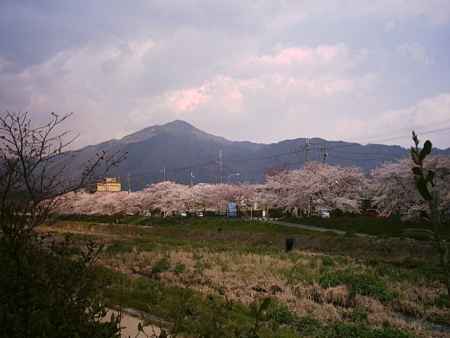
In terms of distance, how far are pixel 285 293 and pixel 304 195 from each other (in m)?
37.8

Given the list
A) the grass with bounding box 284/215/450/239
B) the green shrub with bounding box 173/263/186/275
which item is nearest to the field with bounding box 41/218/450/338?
the green shrub with bounding box 173/263/186/275

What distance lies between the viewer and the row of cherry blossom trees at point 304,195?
3503cm

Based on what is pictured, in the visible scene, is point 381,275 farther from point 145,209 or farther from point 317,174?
point 145,209

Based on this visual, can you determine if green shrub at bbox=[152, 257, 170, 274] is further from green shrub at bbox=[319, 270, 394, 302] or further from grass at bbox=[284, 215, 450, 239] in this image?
grass at bbox=[284, 215, 450, 239]

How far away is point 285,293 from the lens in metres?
12.6

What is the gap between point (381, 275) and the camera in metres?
16.4

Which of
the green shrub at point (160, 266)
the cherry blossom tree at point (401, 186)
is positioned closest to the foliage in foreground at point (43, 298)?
the green shrub at point (160, 266)

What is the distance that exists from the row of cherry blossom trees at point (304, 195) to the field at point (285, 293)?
280 cm

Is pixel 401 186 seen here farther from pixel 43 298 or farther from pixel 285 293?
pixel 43 298

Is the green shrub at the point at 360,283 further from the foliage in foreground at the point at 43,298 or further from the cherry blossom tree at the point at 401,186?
→ the cherry blossom tree at the point at 401,186

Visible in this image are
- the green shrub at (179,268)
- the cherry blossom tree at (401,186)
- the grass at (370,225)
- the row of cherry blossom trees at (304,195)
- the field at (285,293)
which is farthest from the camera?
the row of cherry blossom trees at (304,195)

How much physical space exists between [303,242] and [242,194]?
38.4 m

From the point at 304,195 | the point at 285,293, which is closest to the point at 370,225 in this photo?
the point at 304,195

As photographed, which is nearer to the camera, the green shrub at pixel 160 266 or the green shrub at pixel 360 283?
the green shrub at pixel 360 283
